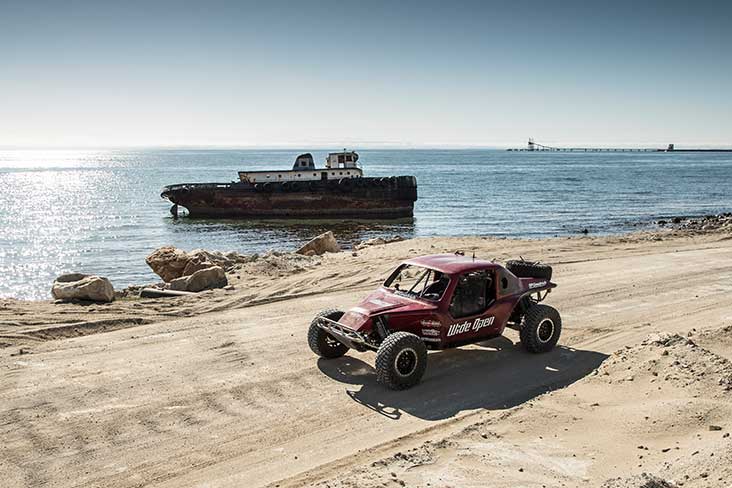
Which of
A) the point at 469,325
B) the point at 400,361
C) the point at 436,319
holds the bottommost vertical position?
the point at 400,361

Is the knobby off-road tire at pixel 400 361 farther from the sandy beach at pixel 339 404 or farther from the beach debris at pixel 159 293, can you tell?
the beach debris at pixel 159 293

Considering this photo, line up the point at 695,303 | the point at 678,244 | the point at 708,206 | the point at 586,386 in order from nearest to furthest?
the point at 586,386 < the point at 695,303 < the point at 678,244 < the point at 708,206

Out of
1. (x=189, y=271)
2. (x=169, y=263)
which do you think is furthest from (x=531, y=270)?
(x=169, y=263)

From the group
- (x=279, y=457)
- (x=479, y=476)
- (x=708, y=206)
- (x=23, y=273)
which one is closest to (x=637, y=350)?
(x=479, y=476)

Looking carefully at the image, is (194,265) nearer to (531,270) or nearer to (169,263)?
(169,263)

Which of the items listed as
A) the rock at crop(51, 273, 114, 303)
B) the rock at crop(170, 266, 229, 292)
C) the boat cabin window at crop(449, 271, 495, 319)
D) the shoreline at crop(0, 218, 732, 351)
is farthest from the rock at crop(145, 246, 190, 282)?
the boat cabin window at crop(449, 271, 495, 319)

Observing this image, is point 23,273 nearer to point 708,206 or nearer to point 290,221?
point 290,221

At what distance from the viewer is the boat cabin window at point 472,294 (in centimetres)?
903

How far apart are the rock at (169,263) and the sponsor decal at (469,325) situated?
12.3m

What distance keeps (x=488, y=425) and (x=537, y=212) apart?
38.2 meters

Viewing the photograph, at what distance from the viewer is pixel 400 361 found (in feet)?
27.0

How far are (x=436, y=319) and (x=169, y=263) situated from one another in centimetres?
1285

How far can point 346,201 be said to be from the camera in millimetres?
44156

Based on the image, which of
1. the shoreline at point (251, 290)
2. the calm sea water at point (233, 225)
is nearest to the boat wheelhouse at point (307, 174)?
the calm sea water at point (233, 225)
